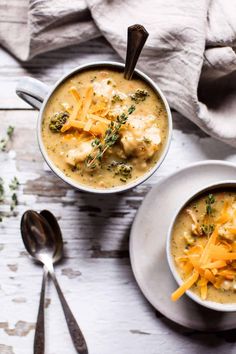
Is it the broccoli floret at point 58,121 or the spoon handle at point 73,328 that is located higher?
the broccoli floret at point 58,121

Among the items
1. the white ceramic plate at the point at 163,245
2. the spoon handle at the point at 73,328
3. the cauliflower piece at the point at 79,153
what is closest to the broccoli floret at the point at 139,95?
the cauliflower piece at the point at 79,153

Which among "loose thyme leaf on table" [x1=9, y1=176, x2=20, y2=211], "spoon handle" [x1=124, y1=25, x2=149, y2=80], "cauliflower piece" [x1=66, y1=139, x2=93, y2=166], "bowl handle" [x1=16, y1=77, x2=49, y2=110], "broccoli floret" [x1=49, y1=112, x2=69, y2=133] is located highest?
"spoon handle" [x1=124, y1=25, x2=149, y2=80]

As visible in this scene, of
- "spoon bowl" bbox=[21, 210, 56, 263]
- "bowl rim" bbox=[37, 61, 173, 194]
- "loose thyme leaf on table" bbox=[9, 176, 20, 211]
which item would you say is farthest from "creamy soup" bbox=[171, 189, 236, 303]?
"loose thyme leaf on table" bbox=[9, 176, 20, 211]

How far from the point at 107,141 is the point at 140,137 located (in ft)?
0.35

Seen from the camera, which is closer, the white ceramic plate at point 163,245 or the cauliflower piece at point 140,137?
the cauliflower piece at point 140,137

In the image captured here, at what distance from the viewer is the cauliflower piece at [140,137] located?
1.88 metres

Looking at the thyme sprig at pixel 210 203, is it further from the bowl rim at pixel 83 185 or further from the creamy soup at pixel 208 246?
the bowl rim at pixel 83 185

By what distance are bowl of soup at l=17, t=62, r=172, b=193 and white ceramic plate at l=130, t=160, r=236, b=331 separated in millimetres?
233

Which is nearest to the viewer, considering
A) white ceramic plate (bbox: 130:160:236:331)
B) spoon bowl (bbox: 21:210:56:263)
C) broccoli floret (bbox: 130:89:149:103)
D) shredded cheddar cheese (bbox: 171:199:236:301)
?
shredded cheddar cheese (bbox: 171:199:236:301)

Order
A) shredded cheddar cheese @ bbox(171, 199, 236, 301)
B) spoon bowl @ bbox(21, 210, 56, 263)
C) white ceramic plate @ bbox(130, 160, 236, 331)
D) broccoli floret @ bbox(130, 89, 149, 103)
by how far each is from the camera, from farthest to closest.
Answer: spoon bowl @ bbox(21, 210, 56, 263)
white ceramic plate @ bbox(130, 160, 236, 331)
broccoli floret @ bbox(130, 89, 149, 103)
shredded cheddar cheese @ bbox(171, 199, 236, 301)

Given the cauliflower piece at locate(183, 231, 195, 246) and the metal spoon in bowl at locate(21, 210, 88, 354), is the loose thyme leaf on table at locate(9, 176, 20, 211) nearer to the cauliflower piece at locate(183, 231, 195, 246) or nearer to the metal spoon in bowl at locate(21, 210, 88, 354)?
the metal spoon in bowl at locate(21, 210, 88, 354)

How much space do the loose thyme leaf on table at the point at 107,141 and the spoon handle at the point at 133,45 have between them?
168 millimetres

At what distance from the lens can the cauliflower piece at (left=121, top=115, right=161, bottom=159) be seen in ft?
6.18

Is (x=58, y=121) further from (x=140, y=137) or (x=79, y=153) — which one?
(x=140, y=137)
